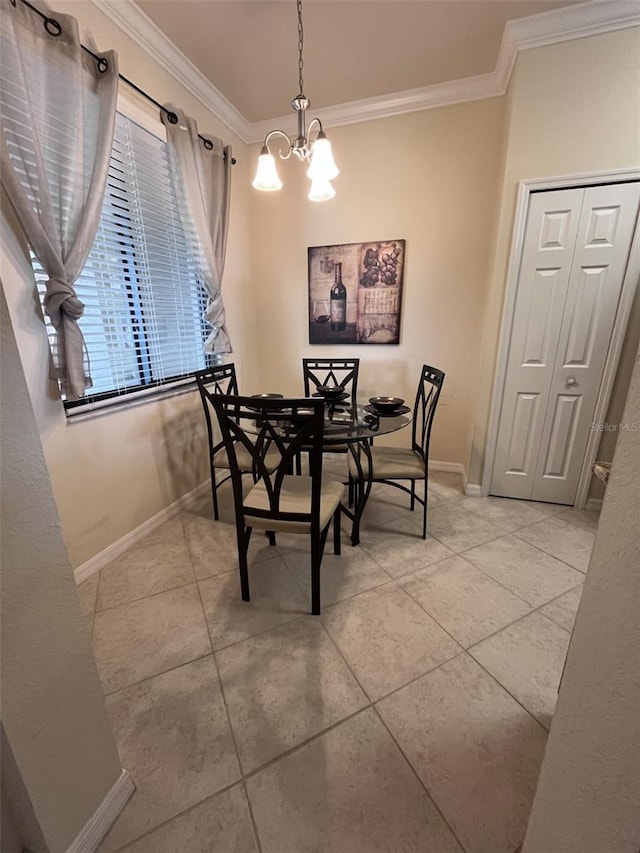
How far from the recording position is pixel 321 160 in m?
1.61

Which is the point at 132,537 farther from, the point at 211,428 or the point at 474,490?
the point at 474,490

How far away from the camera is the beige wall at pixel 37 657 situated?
64 cm

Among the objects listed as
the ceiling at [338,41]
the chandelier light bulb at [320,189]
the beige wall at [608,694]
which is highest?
the ceiling at [338,41]

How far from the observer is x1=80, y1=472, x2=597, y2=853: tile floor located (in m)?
0.93

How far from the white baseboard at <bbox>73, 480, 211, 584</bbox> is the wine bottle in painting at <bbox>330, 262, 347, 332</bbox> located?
181cm

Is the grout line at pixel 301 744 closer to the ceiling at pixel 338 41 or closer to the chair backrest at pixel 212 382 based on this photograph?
the chair backrest at pixel 212 382

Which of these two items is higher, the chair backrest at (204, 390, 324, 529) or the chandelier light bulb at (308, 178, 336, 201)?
the chandelier light bulb at (308, 178, 336, 201)

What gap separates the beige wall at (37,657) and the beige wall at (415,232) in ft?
8.77

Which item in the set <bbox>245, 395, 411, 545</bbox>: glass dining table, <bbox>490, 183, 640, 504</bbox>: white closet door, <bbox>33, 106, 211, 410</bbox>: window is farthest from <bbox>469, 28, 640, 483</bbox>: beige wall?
<bbox>33, 106, 211, 410</bbox>: window

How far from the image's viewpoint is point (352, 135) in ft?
8.81

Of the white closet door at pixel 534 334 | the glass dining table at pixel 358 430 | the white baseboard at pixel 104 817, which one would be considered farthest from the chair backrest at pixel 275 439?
the white closet door at pixel 534 334

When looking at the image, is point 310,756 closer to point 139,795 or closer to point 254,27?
point 139,795

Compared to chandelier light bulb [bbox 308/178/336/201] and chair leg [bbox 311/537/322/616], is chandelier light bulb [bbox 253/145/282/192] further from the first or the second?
chair leg [bbox 311/537/322/616]

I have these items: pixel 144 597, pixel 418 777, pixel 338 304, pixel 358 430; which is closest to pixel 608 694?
pixel 418 777
